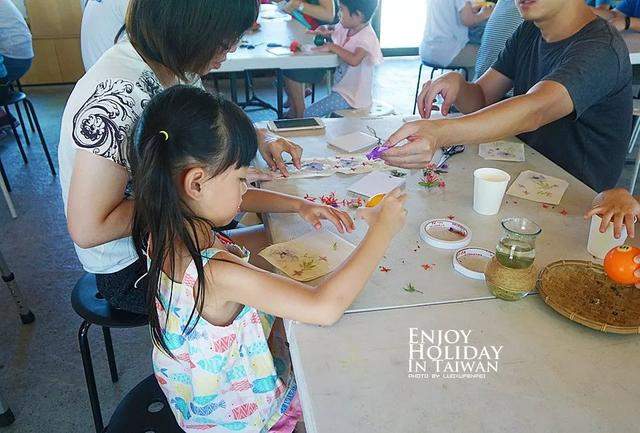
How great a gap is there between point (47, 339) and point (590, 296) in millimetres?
1917

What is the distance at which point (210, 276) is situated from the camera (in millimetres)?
896

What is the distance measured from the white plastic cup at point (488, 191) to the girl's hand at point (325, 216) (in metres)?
0.32

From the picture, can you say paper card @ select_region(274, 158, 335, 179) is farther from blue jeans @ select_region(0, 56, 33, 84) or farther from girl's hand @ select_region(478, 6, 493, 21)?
A: blue jeans @ select_region(0, 56, 33, 84)

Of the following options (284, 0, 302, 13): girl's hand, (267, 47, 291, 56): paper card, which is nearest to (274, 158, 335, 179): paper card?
(267, 47, 291, 56): paper card

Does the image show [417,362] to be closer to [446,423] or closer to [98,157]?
[446,423]

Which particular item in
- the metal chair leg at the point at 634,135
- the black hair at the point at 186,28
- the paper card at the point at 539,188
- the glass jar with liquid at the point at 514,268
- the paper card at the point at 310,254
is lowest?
the metal chair leg at the point at 634,135

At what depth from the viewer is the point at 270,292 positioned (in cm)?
88

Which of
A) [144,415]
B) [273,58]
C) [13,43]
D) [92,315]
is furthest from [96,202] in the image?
[13,43]

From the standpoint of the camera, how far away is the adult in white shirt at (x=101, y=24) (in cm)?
225

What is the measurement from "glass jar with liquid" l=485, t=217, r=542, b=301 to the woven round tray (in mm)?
45

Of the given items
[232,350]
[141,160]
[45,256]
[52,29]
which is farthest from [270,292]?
[52,29]

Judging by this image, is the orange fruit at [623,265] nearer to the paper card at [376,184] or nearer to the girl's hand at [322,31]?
the paper card at [376,184]

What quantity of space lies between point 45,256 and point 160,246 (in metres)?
1.87

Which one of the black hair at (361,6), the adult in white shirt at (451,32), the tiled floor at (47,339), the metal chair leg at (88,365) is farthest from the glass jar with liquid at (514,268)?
the adult in white shirt at (451,32)
